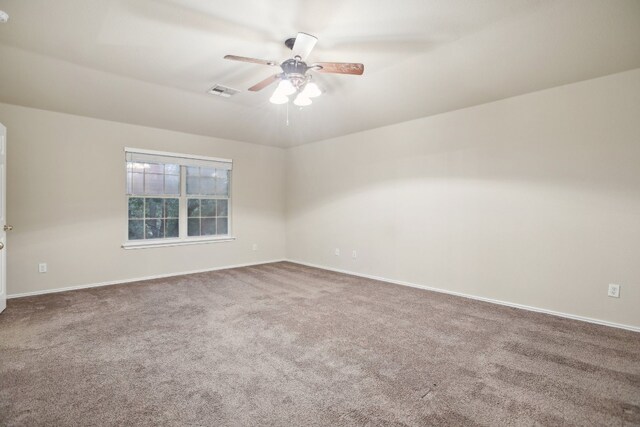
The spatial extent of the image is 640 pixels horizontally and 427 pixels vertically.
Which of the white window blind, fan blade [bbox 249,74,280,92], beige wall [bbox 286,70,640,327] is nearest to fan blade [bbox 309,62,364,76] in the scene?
fan blade [bbox 249,74,280,92]

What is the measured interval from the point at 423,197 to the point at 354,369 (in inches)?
114

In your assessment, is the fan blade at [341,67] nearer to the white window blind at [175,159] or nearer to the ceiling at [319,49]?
the ceiling at [319,49]

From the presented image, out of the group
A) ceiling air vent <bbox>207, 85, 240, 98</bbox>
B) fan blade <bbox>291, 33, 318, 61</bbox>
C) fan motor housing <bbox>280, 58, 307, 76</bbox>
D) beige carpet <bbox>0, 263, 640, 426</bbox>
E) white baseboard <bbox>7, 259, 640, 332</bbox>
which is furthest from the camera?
ceiling air vent <bbox>207, 85, 240, 98</bbox>

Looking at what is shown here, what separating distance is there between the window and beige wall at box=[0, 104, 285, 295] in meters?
0.15

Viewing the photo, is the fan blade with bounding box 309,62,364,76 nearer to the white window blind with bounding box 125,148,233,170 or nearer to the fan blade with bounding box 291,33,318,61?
the fan blade with bounding box 291,33,318,61

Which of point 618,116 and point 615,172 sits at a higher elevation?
point 618,116

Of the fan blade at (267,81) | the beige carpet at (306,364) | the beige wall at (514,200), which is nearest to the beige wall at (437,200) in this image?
the beige wall at (514,200)

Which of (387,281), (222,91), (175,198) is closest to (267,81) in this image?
(222,91)

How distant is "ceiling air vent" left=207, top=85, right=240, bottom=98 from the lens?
156 inches

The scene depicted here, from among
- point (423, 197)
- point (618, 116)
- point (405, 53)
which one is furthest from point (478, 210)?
point (405, 53)

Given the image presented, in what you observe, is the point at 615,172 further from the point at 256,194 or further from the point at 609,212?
the point at 256,194

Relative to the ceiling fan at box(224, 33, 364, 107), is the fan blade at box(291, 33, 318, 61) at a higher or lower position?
higher

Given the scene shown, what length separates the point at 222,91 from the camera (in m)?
4.08

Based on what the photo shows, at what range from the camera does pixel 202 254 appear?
5.59 meters
